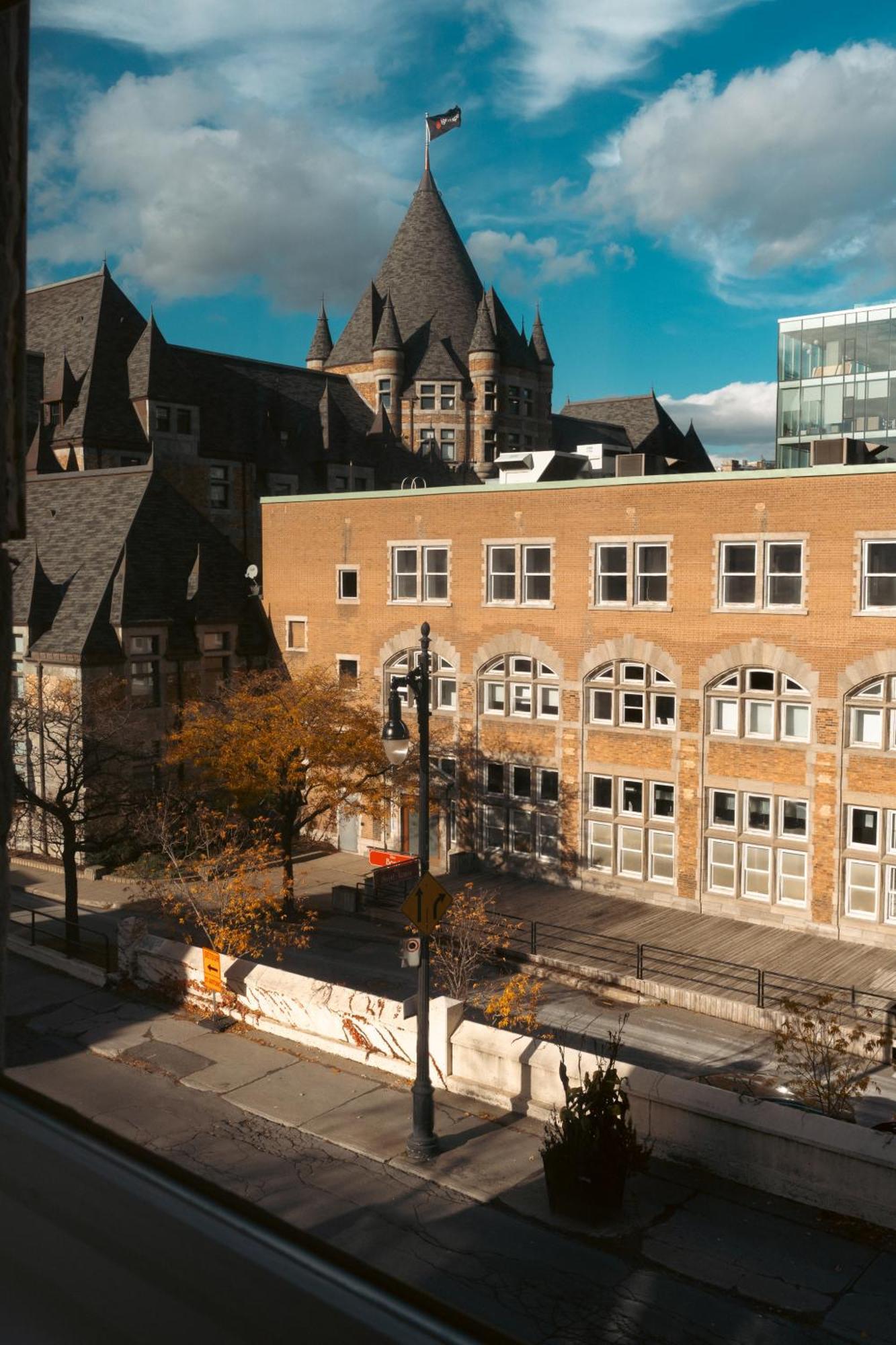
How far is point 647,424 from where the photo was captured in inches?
3095

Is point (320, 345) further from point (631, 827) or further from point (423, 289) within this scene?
point (631, 827)

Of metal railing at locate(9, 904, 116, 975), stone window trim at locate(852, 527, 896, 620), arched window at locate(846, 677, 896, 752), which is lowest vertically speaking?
metal railing at locate(9, 904, 116, 975)

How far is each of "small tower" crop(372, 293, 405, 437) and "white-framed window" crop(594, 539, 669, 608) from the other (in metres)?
35.6

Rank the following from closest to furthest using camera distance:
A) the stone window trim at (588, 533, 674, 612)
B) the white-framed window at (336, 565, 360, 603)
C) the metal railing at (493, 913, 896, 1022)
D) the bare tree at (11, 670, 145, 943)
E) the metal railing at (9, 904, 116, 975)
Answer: the metal railing at (493, 913, 896, 1022) → the metal railing at (9, 904, 116, 975) → the bare tree at (11, 670, 145, 943) → the stone window trim at (588, 533, 674, 612) → the white-framed window at (336, 565, 360, 603)

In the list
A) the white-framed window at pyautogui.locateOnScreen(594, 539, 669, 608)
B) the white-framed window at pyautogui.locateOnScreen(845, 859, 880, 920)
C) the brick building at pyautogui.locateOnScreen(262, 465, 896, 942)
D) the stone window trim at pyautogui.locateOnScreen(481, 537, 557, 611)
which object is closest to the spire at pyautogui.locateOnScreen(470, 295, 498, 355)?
the brick building at pyautogui.locateOnScreen(262, 465, 896, 942)

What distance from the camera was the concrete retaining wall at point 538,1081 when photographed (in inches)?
457

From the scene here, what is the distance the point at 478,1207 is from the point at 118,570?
89.9 feet

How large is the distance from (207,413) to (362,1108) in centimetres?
4164

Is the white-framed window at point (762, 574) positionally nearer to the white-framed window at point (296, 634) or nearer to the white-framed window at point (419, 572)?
the white-framed window at point (419, 572)

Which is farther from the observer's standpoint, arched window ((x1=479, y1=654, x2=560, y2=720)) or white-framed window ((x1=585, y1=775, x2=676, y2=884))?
arched window ((x1=479, y1=654, x2=560, y2=720))

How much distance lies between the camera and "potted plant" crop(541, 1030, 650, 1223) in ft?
38.0

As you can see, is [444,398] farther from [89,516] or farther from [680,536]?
[680,536]

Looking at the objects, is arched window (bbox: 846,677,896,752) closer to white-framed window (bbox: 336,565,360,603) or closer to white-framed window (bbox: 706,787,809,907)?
white-framed window (bbox: 706,787,809,907)

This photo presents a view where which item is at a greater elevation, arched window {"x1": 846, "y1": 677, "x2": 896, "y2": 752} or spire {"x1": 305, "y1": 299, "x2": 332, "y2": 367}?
spire {"x1": 305, "y1": 299, "x2": 332, "y2": 367}
